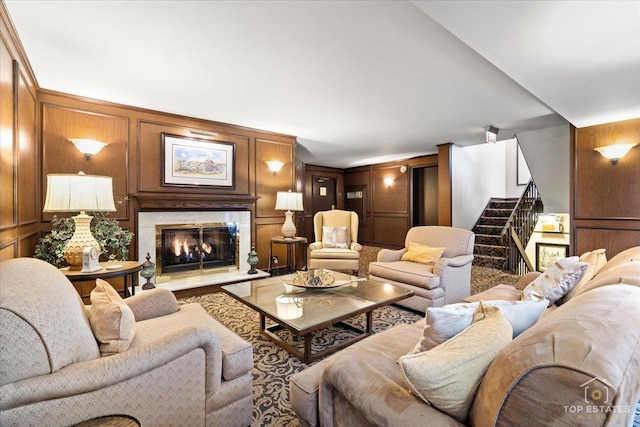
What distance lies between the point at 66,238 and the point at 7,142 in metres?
1.03

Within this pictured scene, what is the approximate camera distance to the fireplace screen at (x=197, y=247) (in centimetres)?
389

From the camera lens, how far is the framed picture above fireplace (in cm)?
382

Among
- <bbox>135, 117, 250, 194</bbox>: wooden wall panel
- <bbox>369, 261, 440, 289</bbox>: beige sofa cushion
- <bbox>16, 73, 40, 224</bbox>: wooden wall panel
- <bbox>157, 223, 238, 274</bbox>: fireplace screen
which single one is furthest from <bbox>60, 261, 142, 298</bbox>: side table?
<bbox>369, 261, 440, 289</bbox>: beige sofa cushion

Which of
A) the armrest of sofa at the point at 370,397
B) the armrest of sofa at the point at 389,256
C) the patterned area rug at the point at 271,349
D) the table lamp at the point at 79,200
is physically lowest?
the patterned area rug at the point at 271,349

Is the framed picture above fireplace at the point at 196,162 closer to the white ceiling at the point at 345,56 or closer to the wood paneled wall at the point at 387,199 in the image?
the white ceiling at the point at 345,56

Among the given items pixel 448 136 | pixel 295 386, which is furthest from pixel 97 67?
pixel 448 136

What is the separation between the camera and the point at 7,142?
202cm

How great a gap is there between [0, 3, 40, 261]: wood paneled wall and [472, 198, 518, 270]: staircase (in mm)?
5509

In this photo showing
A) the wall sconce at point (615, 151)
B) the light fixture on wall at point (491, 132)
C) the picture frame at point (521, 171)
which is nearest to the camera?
the wall sconce at point (615, 151)

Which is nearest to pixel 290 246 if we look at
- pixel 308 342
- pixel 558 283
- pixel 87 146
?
pixel 308 342

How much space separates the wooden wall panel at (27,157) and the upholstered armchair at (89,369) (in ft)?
5.51

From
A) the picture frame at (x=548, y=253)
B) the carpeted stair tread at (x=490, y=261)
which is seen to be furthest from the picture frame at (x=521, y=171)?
the carpeted stair tread at (x=490, y=261)

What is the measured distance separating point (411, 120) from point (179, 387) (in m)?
3.94

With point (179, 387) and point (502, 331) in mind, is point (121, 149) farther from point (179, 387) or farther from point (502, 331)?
point (502, 331)
